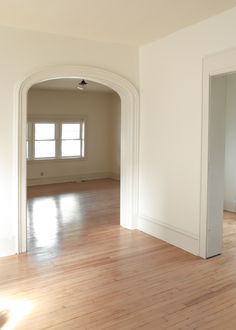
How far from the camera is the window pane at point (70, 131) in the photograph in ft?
32.4

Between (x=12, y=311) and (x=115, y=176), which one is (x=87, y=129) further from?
(x=12, y=311)

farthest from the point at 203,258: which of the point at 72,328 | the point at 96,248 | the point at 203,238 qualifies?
the point at 72,328

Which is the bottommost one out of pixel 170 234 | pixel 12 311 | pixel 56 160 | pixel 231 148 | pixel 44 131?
pixel 12 311

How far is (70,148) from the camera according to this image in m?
10.1

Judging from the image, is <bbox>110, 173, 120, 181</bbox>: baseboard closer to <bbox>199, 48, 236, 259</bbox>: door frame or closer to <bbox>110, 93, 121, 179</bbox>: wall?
<bbox>110, 93, 121, 179</bbox>: wall

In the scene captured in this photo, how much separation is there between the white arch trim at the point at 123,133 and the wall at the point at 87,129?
5.01 m

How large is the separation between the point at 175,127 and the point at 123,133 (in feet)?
3.41

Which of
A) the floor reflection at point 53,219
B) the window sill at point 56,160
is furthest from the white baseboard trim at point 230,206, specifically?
the window sill at point 56,160

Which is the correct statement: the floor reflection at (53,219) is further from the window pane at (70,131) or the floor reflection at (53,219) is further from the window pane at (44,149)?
the window pane at (70,131)

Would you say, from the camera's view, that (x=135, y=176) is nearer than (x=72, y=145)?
Yes

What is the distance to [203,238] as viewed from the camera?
3805mm

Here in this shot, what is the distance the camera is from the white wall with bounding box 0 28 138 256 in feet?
12.4

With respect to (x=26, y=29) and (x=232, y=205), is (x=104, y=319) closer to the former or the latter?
(x=26, y=29)

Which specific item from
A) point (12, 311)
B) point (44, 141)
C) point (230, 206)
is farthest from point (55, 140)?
point (12, 311)
